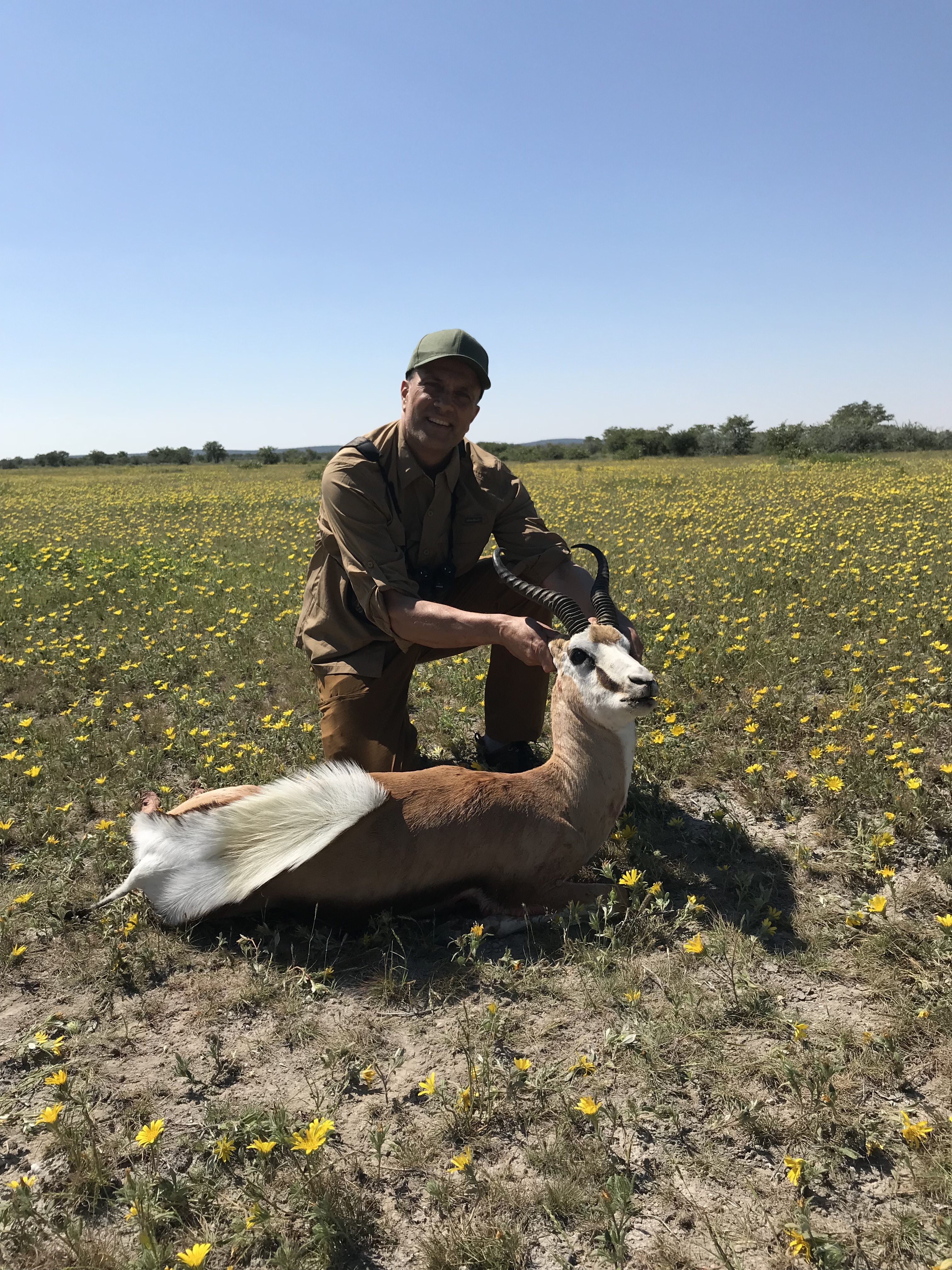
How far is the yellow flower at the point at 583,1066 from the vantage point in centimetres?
243

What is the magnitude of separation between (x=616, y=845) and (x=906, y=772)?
1.58m

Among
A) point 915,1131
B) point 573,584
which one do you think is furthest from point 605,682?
point 915,1131

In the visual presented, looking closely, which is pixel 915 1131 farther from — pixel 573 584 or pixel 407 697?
pixel 407 697

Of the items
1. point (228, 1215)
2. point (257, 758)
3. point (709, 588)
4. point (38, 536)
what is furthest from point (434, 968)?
point (38, 536)

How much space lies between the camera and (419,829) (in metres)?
3.24

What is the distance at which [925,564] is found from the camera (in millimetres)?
8062

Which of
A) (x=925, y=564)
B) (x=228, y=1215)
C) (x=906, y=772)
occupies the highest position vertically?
(x=925, y=564)

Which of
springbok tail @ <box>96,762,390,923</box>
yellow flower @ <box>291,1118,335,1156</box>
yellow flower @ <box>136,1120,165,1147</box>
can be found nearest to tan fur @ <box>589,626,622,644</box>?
springbok tail @ <box>96,762,390,923</box>

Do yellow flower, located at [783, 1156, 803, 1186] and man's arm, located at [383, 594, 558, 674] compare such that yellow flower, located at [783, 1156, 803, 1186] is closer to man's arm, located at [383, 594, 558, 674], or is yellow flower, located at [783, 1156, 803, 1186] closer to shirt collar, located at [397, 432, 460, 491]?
man's arm, located at [383, 594, 558, 674]

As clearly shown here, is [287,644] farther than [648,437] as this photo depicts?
No

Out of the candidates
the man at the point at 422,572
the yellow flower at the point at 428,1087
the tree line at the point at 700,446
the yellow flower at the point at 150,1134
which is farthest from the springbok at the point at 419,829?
the tree line at the point at 700,446

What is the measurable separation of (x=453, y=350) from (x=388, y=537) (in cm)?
116

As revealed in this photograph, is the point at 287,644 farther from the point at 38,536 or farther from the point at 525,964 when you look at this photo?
the point at 38,536

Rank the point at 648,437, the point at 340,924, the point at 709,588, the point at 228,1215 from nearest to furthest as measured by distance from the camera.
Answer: the point at 228,1215
the point at 340,924
the point at 709,588
the point at 648,437
